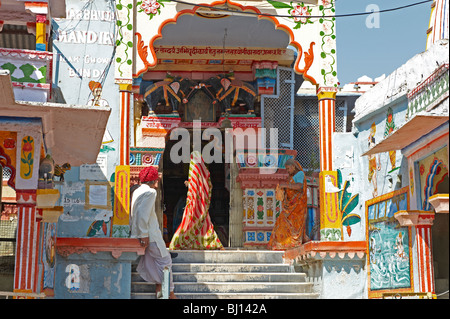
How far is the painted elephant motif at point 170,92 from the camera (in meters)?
16.2

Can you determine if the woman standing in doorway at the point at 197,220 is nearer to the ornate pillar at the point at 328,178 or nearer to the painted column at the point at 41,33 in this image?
the ornate pillar at the point at 328,178

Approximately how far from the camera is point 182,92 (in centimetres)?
1639

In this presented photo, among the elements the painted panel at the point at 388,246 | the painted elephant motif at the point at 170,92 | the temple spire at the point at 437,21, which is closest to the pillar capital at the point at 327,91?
the temple spire at the point at 437,21

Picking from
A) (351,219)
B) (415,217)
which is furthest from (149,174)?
(415,217)

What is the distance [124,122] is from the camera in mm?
12531

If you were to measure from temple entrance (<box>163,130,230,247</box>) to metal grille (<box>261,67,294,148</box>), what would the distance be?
2086mm

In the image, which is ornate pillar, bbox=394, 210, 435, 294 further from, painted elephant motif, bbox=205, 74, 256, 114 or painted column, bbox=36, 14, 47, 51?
painted elephant motif, bbox=205, 74, 256, 114

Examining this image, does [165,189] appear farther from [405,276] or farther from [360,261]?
[405,276]

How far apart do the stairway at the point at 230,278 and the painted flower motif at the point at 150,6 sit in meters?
4.16

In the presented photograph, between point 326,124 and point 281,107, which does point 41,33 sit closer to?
point 326,124

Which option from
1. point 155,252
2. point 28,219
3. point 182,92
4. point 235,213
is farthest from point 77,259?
point 182,92

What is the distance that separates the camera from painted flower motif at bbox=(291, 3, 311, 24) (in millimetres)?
13164

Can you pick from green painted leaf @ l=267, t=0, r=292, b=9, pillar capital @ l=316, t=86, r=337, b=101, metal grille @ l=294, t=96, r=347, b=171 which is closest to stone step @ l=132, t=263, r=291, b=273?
pillar capital @ l=316, t=86, r=337, b=101

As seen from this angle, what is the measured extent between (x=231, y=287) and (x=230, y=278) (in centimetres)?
31
